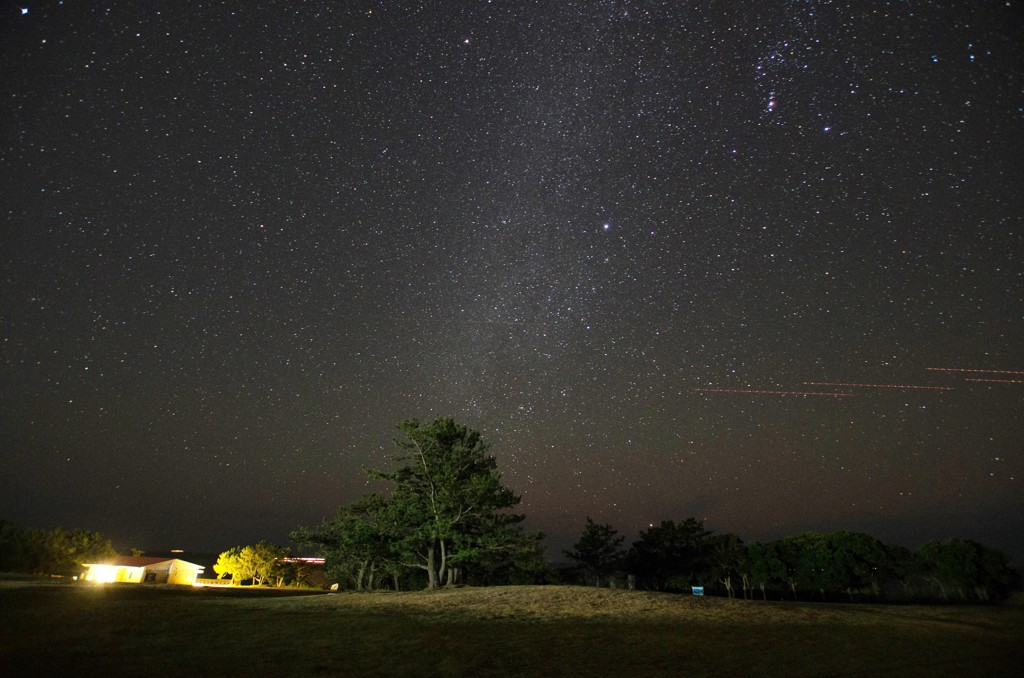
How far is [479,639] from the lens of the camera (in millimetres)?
11375

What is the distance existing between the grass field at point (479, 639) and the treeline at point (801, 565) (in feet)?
111

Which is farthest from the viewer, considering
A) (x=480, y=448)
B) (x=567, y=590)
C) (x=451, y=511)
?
(x=480, y=448)

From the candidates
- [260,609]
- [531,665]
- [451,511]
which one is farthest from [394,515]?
[531,665]

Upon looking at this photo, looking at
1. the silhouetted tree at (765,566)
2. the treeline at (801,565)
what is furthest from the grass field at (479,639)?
the silhouetted tree at (765,566)

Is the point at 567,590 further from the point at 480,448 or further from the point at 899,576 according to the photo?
the point at 899,576

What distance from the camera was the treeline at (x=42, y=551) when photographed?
6066 cm

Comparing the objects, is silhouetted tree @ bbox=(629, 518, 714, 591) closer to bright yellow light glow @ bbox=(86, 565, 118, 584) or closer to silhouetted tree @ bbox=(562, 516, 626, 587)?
silhouetted tree @ bbox=(562, 516, 626, 587)

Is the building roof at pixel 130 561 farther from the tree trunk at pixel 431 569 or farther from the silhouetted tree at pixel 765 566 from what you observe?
the silhouetted tree at pixel 765 566

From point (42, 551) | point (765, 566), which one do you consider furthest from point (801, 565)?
point (42, 551)

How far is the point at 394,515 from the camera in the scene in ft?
98.8

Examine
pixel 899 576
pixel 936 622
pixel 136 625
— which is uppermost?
pixel 136 625

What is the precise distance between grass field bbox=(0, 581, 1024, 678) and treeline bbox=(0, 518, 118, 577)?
6070 centimetres

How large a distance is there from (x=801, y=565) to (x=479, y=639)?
54.2 m

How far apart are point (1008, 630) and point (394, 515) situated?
2555 centimetres
